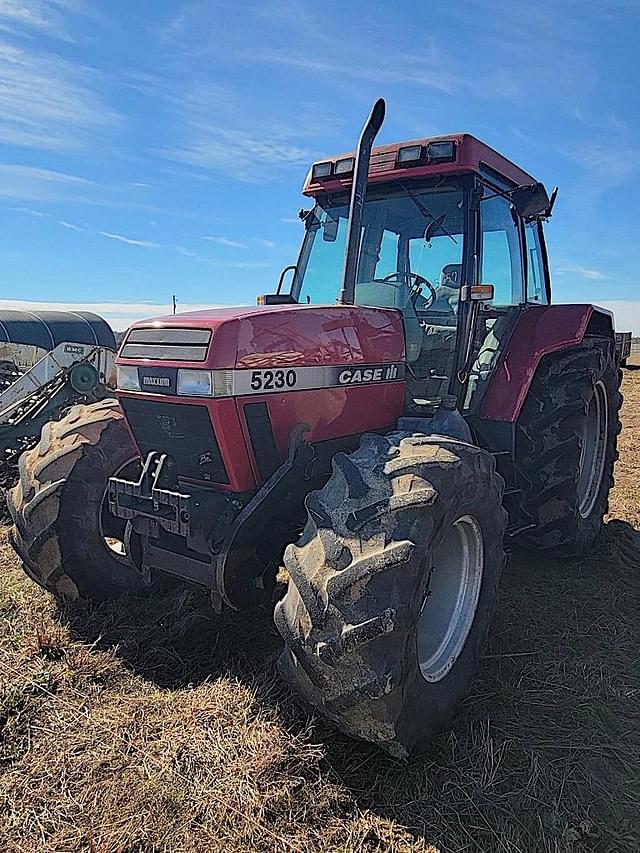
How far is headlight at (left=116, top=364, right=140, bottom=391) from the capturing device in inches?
133

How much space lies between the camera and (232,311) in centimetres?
332

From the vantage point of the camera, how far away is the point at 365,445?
307 centimetres

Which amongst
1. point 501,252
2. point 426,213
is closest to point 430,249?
point 426,213

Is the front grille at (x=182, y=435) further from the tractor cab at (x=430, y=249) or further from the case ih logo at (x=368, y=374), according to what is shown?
the tractor cab at (x=430, y=249)

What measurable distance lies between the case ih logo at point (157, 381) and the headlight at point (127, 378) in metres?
0.08

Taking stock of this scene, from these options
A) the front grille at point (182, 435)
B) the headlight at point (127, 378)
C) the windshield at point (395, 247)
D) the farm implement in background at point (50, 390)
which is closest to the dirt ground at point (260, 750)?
the front grille at point (182, 435)

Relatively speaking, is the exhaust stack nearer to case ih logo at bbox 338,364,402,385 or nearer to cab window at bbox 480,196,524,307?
case ih logo at bbox 338,364,402,385

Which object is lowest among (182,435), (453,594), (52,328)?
(453,594)

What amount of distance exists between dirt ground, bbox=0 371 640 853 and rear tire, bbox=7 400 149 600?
0.19 meters

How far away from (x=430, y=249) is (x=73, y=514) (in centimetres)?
262

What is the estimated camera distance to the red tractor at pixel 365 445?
2609 mm

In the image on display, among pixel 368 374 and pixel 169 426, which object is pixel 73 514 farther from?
pixel 368 374

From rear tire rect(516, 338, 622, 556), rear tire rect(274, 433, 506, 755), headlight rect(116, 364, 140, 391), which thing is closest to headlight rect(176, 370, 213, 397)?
headlight rect(116, 364, 140, 391)

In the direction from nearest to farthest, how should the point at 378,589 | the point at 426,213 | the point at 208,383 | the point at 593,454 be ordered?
the point at 378,589
the point at 208,383
the point at 426,213
the point at 593,454
